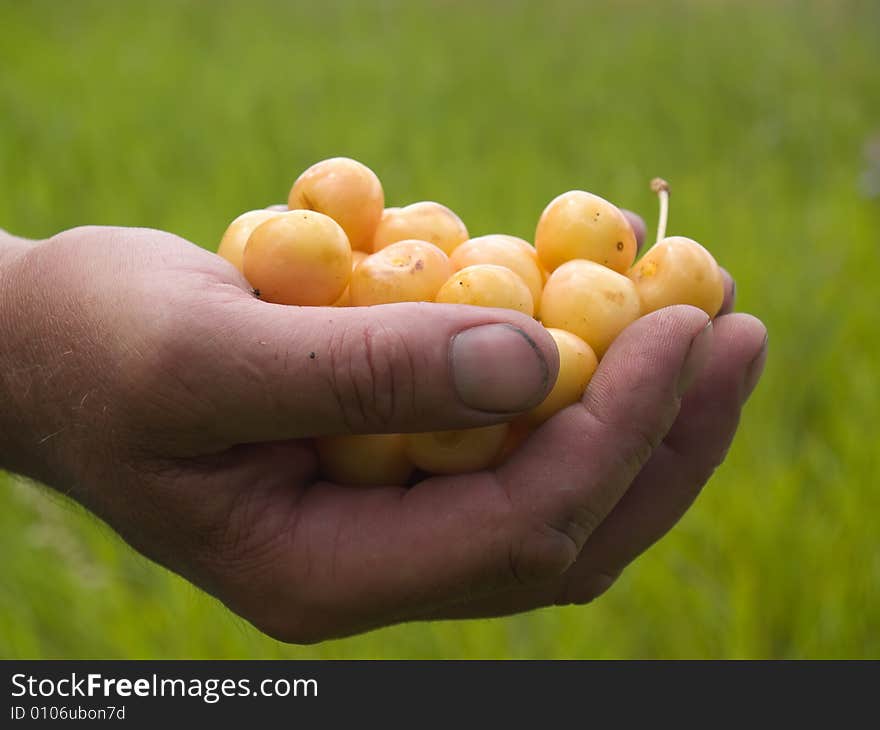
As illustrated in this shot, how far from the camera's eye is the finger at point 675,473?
1.17 meters

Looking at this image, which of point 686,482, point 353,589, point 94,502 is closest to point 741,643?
point 686,482

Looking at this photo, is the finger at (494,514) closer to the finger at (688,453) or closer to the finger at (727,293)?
the finger at (688,453)

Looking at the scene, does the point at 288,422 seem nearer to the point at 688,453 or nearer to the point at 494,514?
the point at 494,514

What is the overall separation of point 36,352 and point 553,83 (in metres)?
3.99

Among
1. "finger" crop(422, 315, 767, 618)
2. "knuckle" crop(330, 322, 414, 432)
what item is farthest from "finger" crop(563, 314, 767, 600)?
"knuckle" crop(330, 322, 414, 432)

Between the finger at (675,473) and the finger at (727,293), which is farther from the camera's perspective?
the finger at (727,293)

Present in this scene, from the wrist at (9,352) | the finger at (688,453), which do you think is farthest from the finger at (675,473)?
the wrist at (9,352)

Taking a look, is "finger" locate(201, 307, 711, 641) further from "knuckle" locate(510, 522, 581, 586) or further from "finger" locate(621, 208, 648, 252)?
"finger" locate(621, 208, 648, 252)

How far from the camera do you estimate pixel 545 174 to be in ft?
12.2

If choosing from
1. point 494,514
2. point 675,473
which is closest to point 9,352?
point 494,514

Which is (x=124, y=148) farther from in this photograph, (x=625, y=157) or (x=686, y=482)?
(x=686, y=482)

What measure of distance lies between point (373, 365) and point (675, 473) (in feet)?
1.67

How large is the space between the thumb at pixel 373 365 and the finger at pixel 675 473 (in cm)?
33

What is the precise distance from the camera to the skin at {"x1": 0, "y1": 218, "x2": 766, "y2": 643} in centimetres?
90
